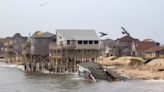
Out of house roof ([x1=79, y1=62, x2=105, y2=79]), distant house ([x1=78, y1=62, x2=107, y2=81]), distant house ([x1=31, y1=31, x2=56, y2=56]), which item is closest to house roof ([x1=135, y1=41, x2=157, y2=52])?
distant house ([x1=31, y1=31, x2=56, y2=56])

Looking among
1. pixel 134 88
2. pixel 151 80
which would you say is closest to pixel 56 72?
pixel 151 80

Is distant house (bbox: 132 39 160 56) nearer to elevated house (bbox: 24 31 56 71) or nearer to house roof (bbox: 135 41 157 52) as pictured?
house roof (bbox: 135 41 157 52)

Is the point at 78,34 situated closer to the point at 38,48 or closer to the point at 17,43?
the point at 38,48

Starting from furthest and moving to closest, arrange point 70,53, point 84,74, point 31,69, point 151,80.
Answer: point 31,69
point 70,53
point 84,74
point 151,80

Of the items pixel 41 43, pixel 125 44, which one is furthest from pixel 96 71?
pixel 125 44

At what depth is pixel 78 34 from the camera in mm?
Answer: 78312

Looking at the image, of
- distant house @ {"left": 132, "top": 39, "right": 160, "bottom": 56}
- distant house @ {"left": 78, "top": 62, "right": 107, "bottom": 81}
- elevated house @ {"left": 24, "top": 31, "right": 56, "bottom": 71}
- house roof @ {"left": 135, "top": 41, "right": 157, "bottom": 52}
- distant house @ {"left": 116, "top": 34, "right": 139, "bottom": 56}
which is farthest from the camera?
house roof @ {"left": 135, "top": 41, "right": 157, "bottom": 52}

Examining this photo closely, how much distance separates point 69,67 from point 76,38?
16.3ft

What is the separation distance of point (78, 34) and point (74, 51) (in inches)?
202

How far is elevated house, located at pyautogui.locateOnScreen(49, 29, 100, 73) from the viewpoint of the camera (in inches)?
2908

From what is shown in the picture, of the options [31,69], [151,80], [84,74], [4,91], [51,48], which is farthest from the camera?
[31,69]

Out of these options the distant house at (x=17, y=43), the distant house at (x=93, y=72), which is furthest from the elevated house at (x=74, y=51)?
the distant house at (x=17, y=43)

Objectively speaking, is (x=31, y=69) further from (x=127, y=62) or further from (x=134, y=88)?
(x=134, y=88)

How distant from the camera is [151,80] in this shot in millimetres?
56844
